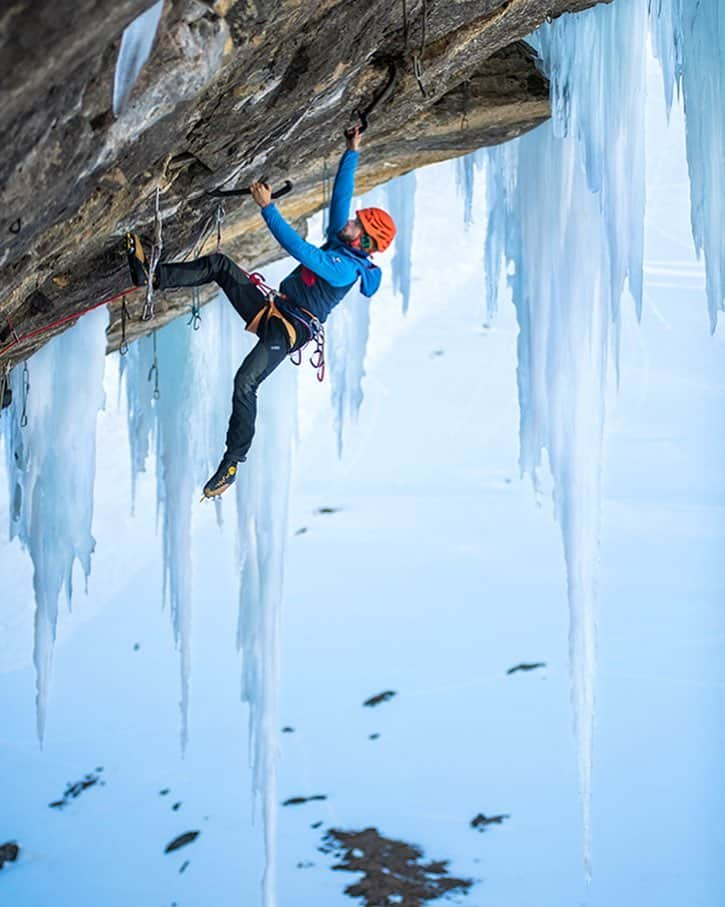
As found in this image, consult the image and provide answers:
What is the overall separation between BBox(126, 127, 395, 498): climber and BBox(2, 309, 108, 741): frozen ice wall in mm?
1235

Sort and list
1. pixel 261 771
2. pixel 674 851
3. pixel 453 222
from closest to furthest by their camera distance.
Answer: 1. pixel 261 771
2. pixel 674 851
3. pixel 453 222

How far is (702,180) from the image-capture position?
537cm

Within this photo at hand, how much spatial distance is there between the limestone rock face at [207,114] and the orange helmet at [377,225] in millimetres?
369

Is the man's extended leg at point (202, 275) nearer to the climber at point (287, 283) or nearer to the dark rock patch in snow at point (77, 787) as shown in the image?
the climber at point (287, 283)

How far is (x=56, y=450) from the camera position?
577 cm

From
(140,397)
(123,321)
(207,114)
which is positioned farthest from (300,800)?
(207,114)

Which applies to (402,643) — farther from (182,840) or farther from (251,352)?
(251,352)

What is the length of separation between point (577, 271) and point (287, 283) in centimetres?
205

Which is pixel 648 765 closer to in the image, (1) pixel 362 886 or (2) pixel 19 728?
(1) pixel 362 886

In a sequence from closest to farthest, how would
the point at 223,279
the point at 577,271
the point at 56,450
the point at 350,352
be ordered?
the point at 223,279 → the point at 56,450 → the point at 577,271 → the point at 350,352

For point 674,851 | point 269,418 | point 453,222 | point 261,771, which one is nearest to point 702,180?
point 269,418

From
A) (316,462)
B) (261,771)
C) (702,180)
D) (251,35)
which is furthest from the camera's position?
(316,462)

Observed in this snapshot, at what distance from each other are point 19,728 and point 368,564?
2.63 metres

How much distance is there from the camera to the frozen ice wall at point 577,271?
17.3ft
